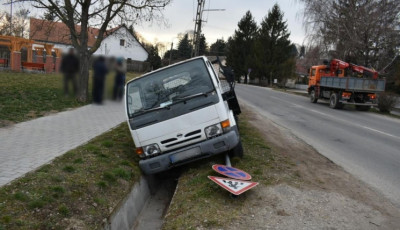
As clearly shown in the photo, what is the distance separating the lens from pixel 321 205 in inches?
224

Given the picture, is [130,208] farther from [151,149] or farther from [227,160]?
[227,160]

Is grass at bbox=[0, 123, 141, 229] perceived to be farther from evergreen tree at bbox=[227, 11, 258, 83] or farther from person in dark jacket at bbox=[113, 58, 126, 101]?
evergreen tree at bbox=[227, 11, 258, 83]

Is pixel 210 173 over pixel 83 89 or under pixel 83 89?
under

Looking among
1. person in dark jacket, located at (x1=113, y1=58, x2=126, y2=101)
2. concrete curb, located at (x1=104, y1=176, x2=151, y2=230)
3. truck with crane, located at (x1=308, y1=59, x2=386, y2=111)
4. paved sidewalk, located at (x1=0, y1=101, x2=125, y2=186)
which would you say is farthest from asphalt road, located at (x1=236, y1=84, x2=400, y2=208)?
truck with crane, located at (x1=308, y1=59, x2=386, y2=111)

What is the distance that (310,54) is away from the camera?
3784cm

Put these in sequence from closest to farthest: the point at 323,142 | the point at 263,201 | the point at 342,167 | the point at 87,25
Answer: the point at 87,25
the point at 263,201
the point at 342,167
the point at 323,142

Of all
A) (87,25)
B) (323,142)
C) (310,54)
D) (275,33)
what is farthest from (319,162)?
(275,33)

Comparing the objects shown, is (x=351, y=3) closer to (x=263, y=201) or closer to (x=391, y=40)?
(x=391, y=40)

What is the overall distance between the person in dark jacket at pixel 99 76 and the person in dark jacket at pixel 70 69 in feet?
0.18

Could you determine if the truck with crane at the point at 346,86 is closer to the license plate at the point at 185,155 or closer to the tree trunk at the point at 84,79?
the license plate at the point at 185,155

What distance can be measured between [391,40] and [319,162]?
2586 cm

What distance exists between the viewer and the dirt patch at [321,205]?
5.10 m

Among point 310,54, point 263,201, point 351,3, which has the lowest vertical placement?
point 263,201

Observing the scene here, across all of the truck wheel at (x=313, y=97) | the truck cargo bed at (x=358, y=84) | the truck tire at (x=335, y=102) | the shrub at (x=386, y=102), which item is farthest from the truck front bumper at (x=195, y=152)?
the truck wheel at (x=313, y=97)
